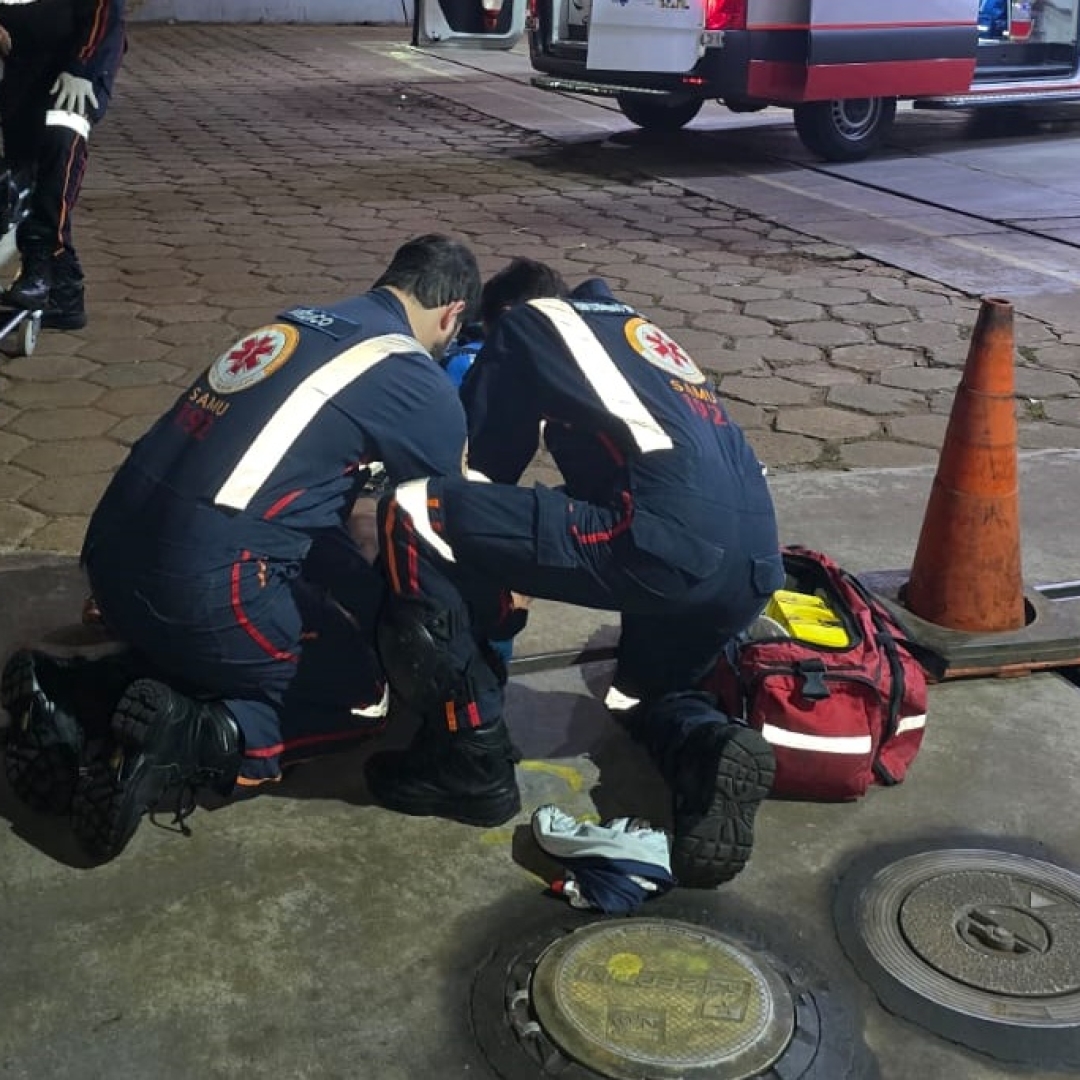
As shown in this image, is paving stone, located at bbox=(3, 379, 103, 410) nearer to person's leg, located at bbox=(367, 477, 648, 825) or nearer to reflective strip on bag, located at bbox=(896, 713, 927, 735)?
person's leg, located at bbox=(367, 477, 648, 825)

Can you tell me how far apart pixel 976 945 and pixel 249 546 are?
1.42 meters

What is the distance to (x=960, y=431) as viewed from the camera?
11.4ft

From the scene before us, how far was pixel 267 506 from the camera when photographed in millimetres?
2744

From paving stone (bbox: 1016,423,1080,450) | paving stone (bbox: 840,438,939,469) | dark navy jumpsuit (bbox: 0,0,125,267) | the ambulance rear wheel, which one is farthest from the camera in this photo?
the ambulance rear wheel

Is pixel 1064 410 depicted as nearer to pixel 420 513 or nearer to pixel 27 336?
pixel 420 513

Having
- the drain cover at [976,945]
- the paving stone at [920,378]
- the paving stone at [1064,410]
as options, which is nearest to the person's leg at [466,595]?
the drain cover at [976,945]

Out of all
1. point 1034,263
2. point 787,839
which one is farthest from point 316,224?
point 787,839

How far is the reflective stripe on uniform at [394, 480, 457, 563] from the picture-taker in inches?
108

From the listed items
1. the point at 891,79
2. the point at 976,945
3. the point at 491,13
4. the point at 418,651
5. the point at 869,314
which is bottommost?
the point at 976,945

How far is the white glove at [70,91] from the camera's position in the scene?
5730 millimetres

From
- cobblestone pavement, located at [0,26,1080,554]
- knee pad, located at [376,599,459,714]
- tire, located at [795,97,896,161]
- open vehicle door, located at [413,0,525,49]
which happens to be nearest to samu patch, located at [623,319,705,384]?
knee pad, located at [376,599,459,714]

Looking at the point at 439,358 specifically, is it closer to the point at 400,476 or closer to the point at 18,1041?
the point at 400,476

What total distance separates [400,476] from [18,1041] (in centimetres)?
116

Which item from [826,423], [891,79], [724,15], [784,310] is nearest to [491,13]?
[724,15]
